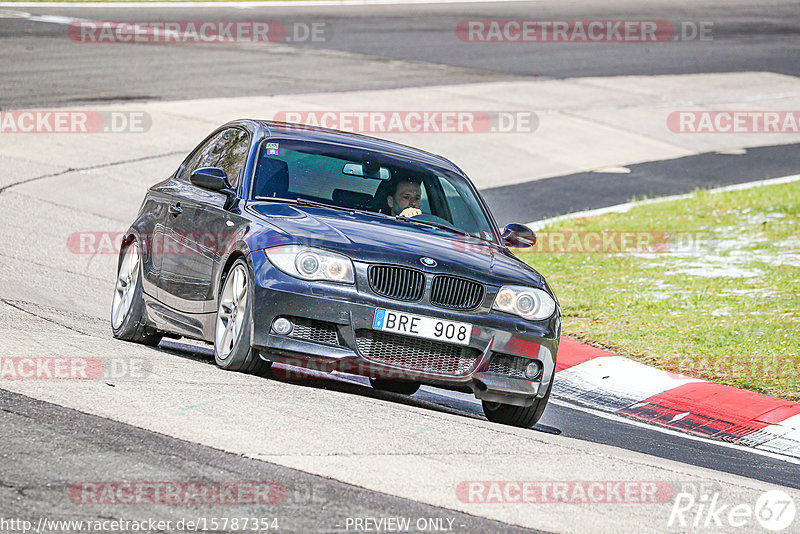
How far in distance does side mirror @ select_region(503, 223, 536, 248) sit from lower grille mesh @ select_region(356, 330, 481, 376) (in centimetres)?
157

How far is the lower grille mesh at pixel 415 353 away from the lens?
7254 millimetres

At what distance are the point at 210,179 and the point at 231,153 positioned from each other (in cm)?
79

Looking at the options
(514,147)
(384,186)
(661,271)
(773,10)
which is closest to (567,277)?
(661,271)

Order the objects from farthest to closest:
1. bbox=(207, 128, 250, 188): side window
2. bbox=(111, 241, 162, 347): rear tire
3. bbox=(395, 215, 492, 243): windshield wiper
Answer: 1. bbox=(111, 241, 162, 347): rear tire
2. bbox=(207, 128, 250, 188): side window
3. bbox=(395, 215, 492, 243): windshield wiper

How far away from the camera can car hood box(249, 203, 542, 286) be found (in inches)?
289

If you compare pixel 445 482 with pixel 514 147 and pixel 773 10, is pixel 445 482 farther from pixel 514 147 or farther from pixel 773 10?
pixel 773 10

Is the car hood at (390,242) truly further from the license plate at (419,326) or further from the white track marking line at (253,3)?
the white track marking line at (253,3)

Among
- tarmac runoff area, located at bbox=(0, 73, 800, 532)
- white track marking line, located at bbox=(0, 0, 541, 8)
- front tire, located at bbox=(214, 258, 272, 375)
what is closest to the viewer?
tarmac runoff area, located at bbox=(0, 73, 800, 532)

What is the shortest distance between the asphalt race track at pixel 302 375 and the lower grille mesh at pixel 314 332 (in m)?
0.30

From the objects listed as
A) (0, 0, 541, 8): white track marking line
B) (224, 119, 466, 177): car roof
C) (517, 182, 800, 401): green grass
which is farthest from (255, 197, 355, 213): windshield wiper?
(0, 0, 541, 8): white track marking line

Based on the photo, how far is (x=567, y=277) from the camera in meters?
13.6

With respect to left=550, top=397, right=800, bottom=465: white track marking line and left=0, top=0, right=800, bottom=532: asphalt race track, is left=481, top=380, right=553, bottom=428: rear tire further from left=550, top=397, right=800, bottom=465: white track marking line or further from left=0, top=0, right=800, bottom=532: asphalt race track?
left=550, top=397, right=800, bottom=465: white track marking line

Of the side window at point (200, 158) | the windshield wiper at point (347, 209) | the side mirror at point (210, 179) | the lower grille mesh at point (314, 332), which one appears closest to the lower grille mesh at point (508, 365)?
the lower grille mesh at point (314, 332)

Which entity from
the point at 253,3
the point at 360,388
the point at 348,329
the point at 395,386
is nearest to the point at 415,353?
the point at 348,329
